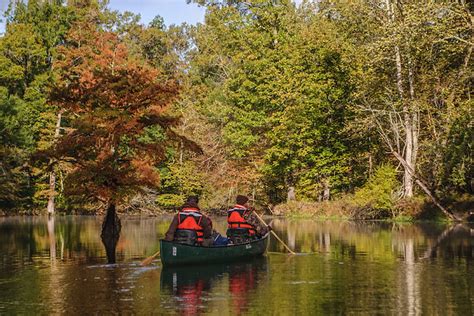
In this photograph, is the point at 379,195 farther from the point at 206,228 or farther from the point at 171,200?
the point at 206,228

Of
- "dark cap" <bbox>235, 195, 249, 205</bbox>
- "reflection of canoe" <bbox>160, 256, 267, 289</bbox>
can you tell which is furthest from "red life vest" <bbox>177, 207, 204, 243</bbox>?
"dark cap" <bbox>235, 195, 249, 205</bbox>

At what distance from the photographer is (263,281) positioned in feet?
56.6

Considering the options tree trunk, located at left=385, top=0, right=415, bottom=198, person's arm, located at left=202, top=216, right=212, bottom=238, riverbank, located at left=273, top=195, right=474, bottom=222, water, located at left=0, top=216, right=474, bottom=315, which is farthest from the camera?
tree trunk, located at left=385, top=0, right=415, bottom=198

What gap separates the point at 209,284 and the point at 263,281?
1.27 m

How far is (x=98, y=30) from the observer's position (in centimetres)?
6956

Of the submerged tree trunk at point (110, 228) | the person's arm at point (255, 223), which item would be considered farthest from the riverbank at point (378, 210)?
the person's arm at point (255, 223)

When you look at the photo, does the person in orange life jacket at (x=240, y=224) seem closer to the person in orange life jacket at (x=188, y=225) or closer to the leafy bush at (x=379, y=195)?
the person in orange life jacket at (x=188, y=225)

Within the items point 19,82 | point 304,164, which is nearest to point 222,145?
point 304,164

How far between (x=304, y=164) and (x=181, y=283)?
33.5 metres

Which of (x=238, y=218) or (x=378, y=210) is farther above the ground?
(x=378, y=210)

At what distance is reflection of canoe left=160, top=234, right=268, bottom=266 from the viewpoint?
19.2m

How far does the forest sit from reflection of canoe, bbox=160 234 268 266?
799cm

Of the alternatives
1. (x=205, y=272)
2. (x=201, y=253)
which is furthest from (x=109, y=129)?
(x=205, y=272)

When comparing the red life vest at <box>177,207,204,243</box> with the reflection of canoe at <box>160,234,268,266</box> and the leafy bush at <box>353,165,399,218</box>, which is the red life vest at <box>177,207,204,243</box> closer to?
the reflection of canoe at <box>160,234,268,266</box>
